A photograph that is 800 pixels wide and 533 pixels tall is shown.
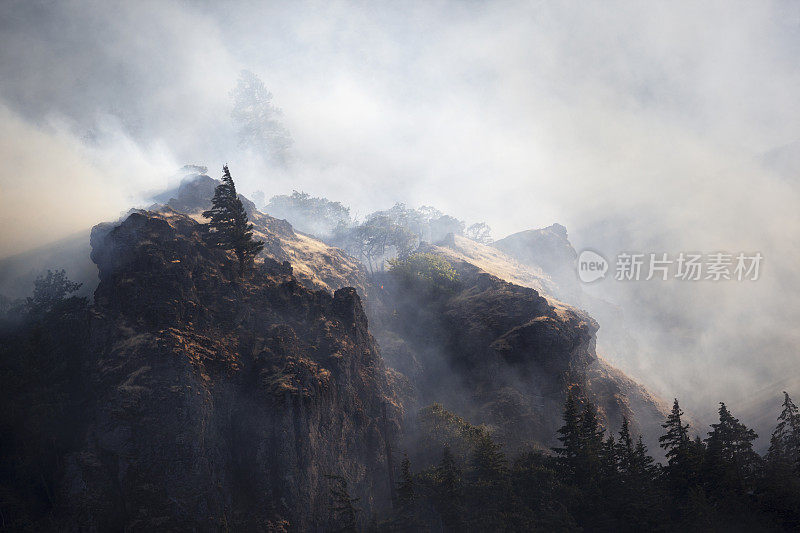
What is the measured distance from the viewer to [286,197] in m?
156

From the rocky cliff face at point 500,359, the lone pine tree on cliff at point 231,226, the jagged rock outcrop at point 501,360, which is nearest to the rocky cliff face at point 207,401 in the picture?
the lone pine tree on cliff at point 231,226

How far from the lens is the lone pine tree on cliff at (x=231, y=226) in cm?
A: 5650

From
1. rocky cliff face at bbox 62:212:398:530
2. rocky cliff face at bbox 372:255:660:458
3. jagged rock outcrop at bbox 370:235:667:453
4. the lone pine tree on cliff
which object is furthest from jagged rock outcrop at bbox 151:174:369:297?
rocky cliff face at bbox 62:212:398:530

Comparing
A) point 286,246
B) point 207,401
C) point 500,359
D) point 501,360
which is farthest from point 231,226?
point 501,360

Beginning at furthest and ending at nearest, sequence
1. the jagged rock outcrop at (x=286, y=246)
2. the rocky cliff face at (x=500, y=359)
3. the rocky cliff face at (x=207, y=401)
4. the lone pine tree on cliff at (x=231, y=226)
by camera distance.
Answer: the jagged rock outcrop at (x=286, y=246)
the rocky cliff face at (x=500, y=359)
the lone pine tree on cliff at (x=231, y=226)
the rocky cliff face at (x=207, y=401)

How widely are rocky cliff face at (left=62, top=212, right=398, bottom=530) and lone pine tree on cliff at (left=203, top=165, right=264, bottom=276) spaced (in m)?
2.10

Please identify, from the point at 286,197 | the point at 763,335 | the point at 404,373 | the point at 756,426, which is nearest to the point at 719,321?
the point at 763,335

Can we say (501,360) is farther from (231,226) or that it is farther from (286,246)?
(286,246)

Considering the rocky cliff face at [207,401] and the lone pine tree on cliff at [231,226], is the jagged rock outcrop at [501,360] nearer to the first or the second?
the rocky cliff face at [207,401]

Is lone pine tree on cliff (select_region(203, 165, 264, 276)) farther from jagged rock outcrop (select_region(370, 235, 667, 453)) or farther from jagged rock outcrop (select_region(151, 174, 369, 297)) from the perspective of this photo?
jagged rock outcrop (select_region(370, 235, 667, 453))

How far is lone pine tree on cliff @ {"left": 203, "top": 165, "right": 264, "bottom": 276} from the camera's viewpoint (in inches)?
2224

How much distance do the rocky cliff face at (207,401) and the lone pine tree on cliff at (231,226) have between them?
2.10 m

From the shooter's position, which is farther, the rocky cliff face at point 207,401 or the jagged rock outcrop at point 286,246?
the jagged rock outcrop at point 286,246

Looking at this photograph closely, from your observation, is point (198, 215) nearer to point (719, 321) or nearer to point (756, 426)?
point (756, 426)
